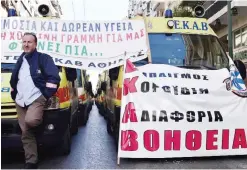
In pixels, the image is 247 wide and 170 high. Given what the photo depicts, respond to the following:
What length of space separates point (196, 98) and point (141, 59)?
46.4 inches

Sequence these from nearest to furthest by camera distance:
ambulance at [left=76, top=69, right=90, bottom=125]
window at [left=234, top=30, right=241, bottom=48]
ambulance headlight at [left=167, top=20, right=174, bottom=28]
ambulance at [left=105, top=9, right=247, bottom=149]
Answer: ambulance at [left=105, top=9, right=247, bottom=149] < ambulance headlight at [left=167, top=20, right=174, bottom=28] < ambulance at [left=76, top=69, right=90, bottom=125] < window at [left=234, top=30, right=241, bottom=48]

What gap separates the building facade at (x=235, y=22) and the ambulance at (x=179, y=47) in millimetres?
13270

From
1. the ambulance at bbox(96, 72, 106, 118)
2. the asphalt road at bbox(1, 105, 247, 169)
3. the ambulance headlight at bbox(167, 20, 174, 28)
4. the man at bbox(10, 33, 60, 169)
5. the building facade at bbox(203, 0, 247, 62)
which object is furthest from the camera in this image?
the building facade at bbox(203, 0, 247, 62)

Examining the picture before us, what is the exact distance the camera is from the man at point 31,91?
18.5 ft

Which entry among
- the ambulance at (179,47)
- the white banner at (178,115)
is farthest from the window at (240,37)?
the white banner at (178,115)

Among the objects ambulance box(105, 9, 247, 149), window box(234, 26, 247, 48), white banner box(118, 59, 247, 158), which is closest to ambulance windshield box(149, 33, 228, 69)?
ambulance box(105, 9, 247, 149)

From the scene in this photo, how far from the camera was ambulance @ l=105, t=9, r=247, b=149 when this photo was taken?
685 cm

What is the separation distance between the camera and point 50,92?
5645 millimetres

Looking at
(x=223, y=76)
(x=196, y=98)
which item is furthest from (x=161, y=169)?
(x=223, y=76)

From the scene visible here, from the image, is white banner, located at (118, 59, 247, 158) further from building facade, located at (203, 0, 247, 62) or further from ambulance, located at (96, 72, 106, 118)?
building facade, located at (203, 0, 247, 62)

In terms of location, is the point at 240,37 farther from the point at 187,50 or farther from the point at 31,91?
the point at 31,91

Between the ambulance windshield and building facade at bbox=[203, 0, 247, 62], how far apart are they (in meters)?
13.5

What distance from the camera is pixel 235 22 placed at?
76.8 feet

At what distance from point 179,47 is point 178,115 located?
1.51 m
